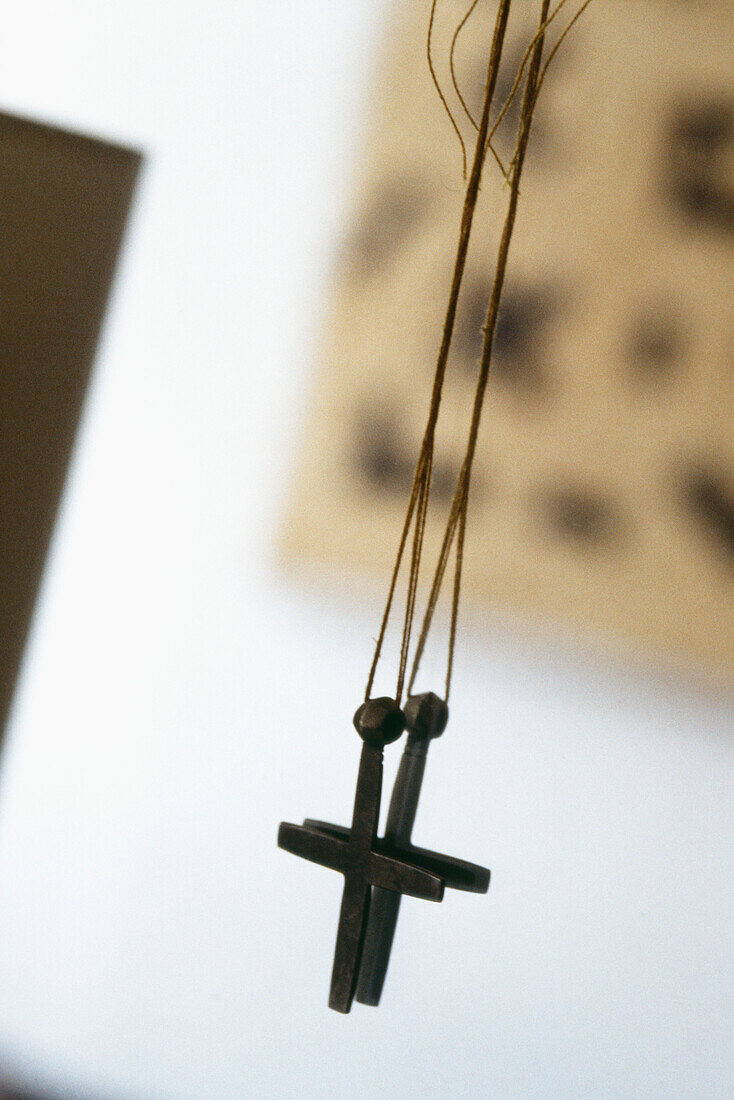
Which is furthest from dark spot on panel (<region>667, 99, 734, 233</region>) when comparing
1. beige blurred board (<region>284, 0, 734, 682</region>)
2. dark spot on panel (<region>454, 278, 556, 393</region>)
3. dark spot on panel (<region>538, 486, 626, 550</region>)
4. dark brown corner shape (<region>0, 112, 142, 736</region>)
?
dark brown corner shape (<region>0, 112, 142, 736</region>)

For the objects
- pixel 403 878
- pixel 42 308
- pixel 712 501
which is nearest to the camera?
pixel 403 878

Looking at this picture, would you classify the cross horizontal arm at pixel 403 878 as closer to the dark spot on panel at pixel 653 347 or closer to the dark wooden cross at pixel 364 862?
the dark wooden cross at pixel 364 862

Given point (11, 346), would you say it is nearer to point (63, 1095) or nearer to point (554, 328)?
point (554, 328)

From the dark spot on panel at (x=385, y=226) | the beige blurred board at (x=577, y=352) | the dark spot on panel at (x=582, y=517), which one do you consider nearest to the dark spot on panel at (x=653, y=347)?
the beige blurred board at (x=577, y=352)

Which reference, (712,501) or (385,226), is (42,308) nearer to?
(385,226)

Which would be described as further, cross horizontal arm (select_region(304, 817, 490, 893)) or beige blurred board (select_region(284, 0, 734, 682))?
beige blurred board (select_region(284, 0, 734, 682))

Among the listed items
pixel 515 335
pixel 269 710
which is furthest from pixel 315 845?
pixel 515 335

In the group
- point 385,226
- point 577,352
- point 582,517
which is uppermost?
point 385,226

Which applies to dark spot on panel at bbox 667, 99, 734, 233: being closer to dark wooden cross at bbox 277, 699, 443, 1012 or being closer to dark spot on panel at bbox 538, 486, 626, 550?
dark spot on panel at bbox 538, 486, 626, 550
